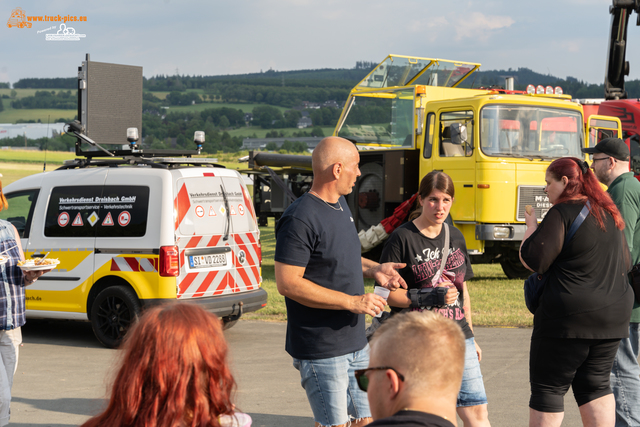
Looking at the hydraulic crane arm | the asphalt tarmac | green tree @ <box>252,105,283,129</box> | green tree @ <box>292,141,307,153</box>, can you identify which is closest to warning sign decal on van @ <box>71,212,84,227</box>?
the asphalt tarmac

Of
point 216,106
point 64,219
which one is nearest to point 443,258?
point 64,219

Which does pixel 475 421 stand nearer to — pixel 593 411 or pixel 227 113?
pixel 593 411

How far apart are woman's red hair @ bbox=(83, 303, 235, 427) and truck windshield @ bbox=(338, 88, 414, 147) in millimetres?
10686

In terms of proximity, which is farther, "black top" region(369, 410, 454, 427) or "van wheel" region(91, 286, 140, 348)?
"van wheel" region(91, 286, 140, 348)

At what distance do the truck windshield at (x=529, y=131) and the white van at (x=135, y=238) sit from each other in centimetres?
458

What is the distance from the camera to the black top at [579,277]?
3697 millimetres

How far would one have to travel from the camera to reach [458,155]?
1145 cm

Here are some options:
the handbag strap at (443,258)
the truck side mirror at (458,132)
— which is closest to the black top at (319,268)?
the handbag strap at (443,258)

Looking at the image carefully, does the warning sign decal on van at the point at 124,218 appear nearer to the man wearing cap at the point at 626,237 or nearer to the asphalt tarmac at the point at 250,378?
the asphalt tarmac at the point at 250,378

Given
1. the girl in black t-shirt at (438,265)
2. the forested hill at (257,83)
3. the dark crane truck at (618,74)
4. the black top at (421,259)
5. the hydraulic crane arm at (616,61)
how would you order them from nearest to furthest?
1. the girl in black t-shirt at (438,265)
2. the black top at (421,259)
3. the dark crane truck at (618,74)
4. the hydraulic crane arm at (616,61)
5. the forested hill at (257,83)

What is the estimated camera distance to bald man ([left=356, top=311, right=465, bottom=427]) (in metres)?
1.82

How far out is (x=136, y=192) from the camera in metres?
7.88

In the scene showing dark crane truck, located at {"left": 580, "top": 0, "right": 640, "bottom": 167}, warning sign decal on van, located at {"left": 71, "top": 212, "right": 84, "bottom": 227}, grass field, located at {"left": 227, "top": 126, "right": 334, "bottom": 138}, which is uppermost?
grass field, located at {"left": 227, "top": 126, "right": 334, "bottom": 138}

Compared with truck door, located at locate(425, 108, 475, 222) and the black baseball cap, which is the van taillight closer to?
the black baseball cap
